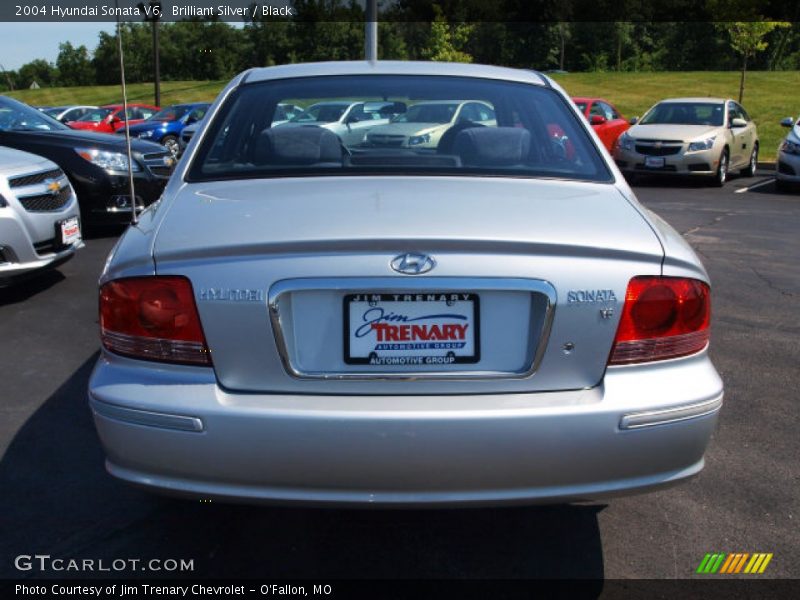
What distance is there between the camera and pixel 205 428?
2.30m

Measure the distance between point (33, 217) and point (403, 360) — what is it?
4.60 metres

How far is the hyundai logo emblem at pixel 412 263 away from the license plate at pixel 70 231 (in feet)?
15.6

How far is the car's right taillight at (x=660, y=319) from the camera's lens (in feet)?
7.93

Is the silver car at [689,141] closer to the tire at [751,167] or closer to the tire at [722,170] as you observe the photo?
the tire at [722,170]

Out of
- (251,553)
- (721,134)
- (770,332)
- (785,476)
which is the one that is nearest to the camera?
(251,553)

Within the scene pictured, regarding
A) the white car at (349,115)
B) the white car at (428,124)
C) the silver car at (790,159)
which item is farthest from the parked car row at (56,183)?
the silver car at (790,159)

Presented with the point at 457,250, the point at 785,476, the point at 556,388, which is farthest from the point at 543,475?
the point at 785,476

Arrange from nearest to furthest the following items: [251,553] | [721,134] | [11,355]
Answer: [251,553] < [11,355] < [721,134]

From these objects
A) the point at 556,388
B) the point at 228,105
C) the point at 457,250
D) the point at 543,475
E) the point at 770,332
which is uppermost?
the point at 228,105

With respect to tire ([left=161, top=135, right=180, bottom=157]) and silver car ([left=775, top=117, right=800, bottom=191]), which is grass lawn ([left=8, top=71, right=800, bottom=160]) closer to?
silver car ([left=775, top=117, right=800, bottom=191])

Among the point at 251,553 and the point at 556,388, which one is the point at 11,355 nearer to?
the point at 251,553

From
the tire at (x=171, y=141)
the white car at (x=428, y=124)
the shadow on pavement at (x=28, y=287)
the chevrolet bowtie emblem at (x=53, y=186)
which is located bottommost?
the tire at (x=171, y=141)

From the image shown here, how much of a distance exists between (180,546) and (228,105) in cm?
172

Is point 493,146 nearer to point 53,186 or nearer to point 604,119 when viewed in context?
point 53,186
